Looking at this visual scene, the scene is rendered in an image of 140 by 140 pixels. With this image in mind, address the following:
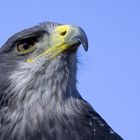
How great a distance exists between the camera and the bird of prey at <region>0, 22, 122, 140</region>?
14.4 m

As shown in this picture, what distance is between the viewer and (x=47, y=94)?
14.6m

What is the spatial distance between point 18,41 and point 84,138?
1687 millimetres

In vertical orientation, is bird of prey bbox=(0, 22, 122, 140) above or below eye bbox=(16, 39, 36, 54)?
below

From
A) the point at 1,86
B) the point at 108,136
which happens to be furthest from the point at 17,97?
the point at 108,136

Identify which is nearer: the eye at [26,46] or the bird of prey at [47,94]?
the bird of prey at [47,94]

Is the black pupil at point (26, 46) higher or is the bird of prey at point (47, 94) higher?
the black pupil at point (26, 46)

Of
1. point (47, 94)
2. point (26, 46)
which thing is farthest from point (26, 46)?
point (47, 94)

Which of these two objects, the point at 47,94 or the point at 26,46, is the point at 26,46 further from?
the point at 47,94

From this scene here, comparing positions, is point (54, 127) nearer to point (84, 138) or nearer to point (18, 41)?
point (84, 138)

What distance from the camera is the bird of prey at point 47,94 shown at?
1438 cm

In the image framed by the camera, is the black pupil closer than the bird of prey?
No

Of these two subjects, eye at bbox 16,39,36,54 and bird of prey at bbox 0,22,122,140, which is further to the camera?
eye at bbox 16,39,36,54

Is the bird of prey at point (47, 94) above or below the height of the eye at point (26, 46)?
below

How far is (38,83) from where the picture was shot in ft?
48.0
